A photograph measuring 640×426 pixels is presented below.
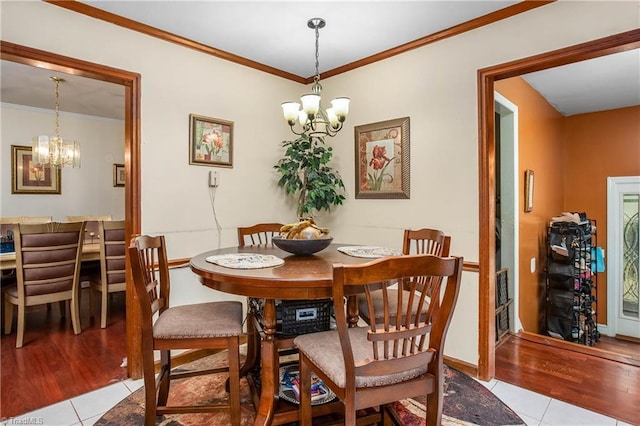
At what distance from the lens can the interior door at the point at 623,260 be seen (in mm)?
4410

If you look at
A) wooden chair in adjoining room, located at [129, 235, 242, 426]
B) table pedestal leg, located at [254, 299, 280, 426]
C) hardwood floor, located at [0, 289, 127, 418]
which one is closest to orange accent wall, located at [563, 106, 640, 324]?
table pedestal leg, located at [254, 299, 280, 426]

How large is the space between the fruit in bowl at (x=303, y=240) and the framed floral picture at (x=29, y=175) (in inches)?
174

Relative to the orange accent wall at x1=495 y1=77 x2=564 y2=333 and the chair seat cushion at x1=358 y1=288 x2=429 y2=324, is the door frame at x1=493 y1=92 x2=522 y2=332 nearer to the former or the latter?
the orange accent wall at x1=495 y1=77 x2=564 y2=333

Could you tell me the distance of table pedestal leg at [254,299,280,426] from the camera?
1.64 metres

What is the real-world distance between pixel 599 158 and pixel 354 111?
358 centimetres

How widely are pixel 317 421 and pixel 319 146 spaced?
7.89 feet

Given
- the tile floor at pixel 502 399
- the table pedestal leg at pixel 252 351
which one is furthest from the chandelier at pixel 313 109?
the tile floor at pixel 502 399

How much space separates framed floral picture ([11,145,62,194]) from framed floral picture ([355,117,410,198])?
4281mm

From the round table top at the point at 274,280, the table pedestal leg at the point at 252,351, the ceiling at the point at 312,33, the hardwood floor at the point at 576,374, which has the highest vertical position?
the ceiling at the point at 312,33

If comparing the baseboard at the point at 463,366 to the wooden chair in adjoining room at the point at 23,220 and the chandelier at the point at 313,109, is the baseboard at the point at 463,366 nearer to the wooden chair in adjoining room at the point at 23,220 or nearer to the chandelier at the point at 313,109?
the chandelier at the point at 313,109

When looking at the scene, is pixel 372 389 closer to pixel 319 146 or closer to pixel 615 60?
pixel 319 146

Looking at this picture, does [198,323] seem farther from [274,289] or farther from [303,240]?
[303,240]

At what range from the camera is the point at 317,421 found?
1892 millimetres

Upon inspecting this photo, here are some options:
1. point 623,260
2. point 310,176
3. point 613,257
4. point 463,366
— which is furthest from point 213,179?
point 623,260
